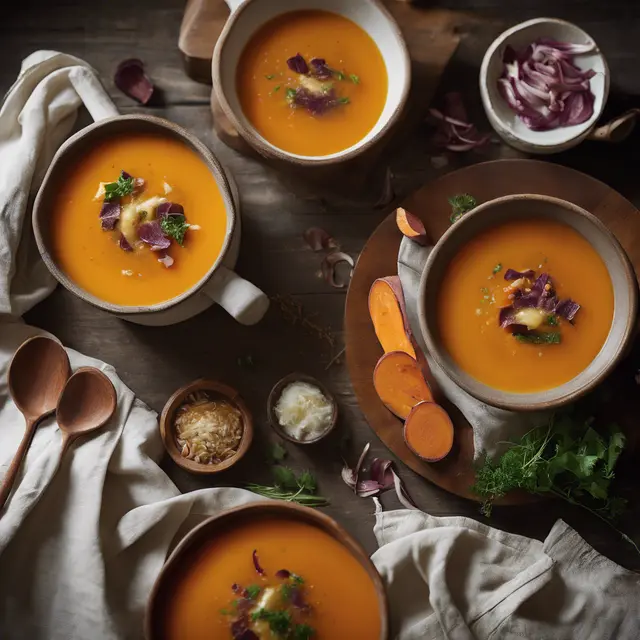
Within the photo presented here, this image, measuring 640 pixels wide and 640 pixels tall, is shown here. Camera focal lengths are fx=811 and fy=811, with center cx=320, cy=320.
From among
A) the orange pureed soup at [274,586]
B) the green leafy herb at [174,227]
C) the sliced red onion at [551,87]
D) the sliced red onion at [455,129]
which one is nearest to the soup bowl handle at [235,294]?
the green leafy herb at [174,227]

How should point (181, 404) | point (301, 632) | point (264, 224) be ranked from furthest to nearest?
point (264, 224) < point (181, 404) < point (301, 632)

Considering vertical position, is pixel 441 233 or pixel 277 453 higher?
pixel 441 233

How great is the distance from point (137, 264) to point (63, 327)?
43 cm

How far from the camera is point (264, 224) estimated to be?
2.32 m

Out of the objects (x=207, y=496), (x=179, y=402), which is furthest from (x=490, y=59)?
(x=207, y=496)

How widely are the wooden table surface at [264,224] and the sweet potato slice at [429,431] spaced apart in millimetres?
157

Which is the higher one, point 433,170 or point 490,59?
point 490,59

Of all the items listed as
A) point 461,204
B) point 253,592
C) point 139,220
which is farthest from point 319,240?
point 253,592

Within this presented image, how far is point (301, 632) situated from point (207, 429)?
0.57 metres

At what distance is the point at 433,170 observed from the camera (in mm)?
2293

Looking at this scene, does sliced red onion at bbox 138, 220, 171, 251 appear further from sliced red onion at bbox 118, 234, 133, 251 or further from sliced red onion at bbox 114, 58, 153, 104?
sliced red onion at bbox 114, 58, 153, 104

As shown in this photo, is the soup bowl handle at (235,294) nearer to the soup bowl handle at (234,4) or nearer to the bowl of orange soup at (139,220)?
the bowl of orange soup at (139,220)

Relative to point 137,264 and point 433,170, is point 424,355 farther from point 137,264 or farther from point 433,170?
point 137,264

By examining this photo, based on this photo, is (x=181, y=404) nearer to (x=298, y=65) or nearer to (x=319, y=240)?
(x=319, y=240)
